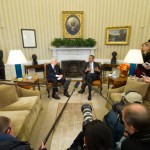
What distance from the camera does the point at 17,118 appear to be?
1.87 meters

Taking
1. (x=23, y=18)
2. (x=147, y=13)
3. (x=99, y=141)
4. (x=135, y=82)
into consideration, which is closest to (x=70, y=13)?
(x=23, y=18)

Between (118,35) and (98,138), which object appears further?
(118,35)

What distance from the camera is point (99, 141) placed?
693 millimetres

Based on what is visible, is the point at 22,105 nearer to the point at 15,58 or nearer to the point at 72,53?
the point at 15,58

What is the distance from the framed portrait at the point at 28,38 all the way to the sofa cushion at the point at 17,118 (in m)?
3.03

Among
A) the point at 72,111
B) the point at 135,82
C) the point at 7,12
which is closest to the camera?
the point at 135,82

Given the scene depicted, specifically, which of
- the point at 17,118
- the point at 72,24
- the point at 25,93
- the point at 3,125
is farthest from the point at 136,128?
the point at 72,24

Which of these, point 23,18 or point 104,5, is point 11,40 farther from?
point 104,5

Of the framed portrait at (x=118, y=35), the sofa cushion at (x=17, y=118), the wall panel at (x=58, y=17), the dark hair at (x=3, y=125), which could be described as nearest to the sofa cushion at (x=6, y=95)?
the sofa cushion at (x=17, y=118)

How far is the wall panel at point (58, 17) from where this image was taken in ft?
14.0

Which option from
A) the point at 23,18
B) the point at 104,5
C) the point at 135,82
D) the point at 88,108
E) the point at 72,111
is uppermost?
the point at 104,5

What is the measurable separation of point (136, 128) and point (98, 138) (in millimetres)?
342

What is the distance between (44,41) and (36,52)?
0.48 metres

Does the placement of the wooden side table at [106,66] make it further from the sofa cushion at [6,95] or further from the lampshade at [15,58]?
the sofa cushion at [6,95]
